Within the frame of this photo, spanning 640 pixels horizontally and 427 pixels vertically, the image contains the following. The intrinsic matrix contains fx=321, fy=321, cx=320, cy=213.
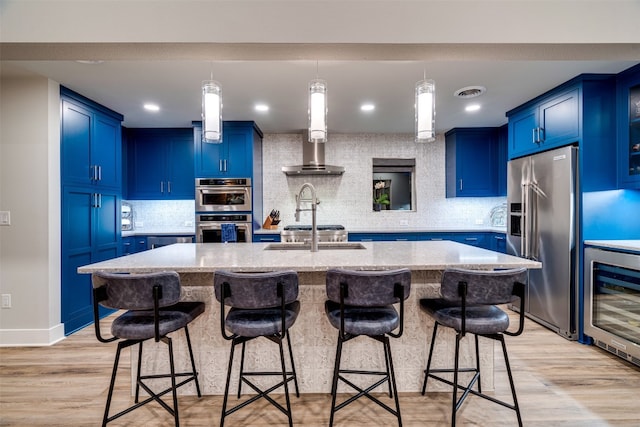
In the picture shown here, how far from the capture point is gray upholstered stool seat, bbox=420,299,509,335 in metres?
1.70

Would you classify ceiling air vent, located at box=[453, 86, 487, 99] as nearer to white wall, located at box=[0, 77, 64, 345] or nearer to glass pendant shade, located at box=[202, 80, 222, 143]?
glass pendant shade, located at box=[202, 80, 222, 143]

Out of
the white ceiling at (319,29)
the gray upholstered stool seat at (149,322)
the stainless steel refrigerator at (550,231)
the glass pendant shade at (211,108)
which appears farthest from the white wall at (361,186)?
the gray upholstered stool seat at (149,322)

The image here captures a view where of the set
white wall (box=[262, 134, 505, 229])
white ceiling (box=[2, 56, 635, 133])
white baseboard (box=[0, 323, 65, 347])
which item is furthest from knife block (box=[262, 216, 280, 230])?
white baseboard (box=[0, 323, 65, 347])

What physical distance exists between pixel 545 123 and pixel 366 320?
10.0 ft

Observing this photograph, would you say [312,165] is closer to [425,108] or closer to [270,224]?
[270,224]

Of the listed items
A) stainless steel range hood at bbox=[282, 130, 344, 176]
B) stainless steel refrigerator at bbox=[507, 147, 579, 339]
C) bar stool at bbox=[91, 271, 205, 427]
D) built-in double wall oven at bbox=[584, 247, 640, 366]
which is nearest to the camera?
bar stool at bbox=[91, 271, 205, 427]

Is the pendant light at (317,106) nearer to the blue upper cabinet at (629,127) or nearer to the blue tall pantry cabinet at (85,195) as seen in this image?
the blue tall pantry cabinet at (85,195)

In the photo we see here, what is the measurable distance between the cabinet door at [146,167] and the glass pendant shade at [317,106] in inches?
136

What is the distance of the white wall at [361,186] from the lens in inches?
197

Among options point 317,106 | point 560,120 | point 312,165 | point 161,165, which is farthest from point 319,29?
point 161,165

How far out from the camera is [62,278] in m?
3.09

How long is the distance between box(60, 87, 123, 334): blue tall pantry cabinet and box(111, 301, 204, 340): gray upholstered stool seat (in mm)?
1976

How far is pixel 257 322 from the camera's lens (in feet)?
5.51

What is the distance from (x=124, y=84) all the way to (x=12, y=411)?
2.70 meters
